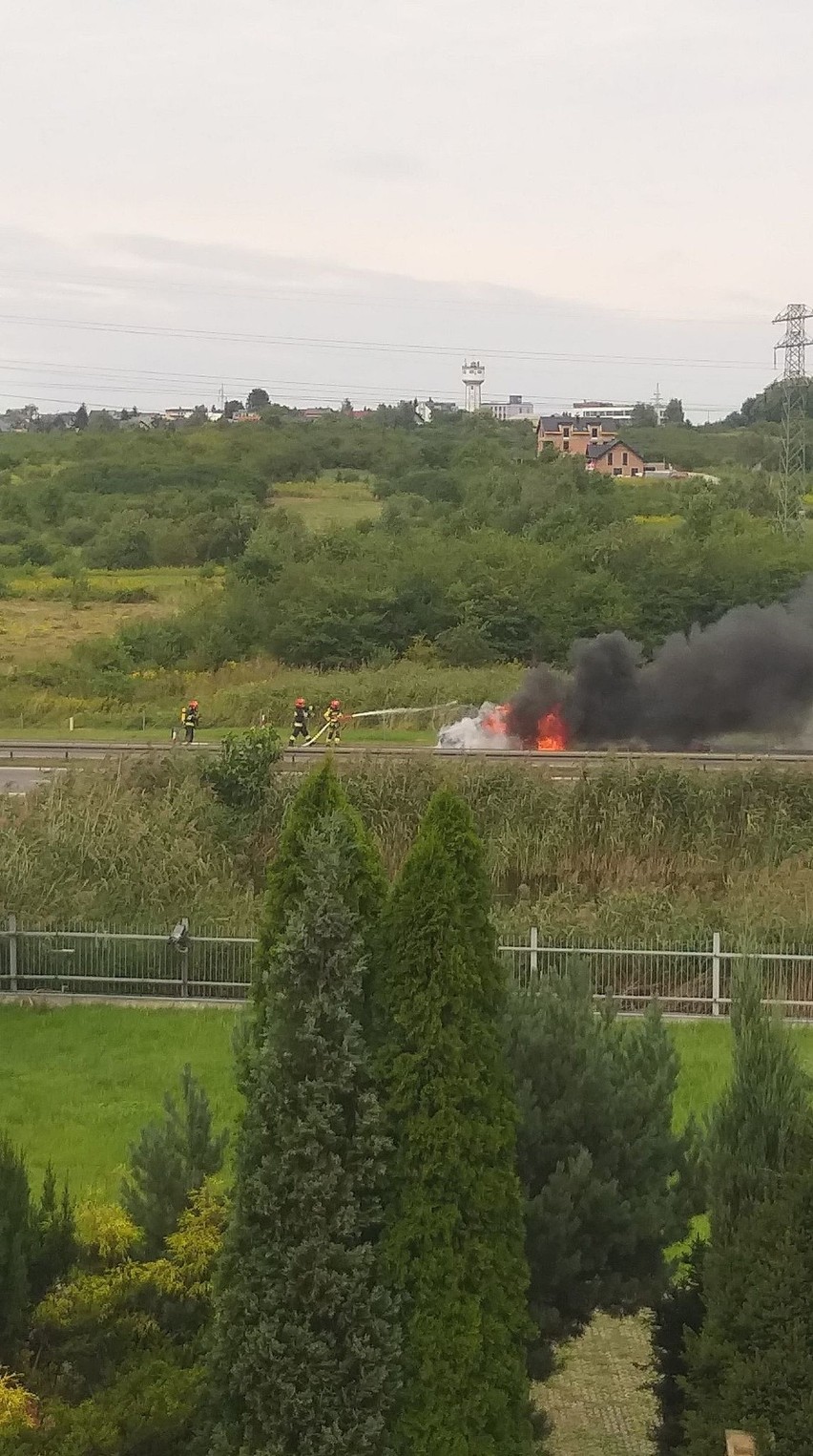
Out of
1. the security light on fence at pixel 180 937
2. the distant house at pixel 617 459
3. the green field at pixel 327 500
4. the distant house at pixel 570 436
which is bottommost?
the security light on fence at pixel 180 937

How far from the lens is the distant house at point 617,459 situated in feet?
279

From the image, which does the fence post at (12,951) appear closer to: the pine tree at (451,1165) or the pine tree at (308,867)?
the pine tree at (308,867)

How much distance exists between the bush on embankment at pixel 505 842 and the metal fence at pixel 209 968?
3.15ft

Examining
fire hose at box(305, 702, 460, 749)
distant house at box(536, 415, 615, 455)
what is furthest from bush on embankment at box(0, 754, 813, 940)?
distant house at box(536, 415, 615, 455)

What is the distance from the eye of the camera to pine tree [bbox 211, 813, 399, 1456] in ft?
20.6

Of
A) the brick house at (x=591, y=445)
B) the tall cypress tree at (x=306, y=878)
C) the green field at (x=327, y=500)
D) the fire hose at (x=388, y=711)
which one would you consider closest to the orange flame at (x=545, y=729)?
the fire hose at (x=388, y=711)

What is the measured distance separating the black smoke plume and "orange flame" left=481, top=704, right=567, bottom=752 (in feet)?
0.39

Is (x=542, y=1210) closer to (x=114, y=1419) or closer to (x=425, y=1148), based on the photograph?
(x=425, y=1148)

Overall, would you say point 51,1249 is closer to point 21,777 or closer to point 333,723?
point 21,777

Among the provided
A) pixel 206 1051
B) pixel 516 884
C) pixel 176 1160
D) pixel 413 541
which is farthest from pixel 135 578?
pixel 176 1160

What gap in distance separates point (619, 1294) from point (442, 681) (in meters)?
29.1

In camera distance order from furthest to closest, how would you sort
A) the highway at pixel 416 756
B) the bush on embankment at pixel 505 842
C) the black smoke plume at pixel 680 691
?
1. the black smoke plume at pixel 680 691
2. the highway at pixel 416 756
3. the bush on embankment at pixel 505 842

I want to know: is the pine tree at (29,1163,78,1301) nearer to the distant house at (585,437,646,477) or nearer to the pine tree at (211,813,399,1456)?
the pine tree at (211,813,399,1456)

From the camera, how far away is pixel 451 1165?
639 centimetres
